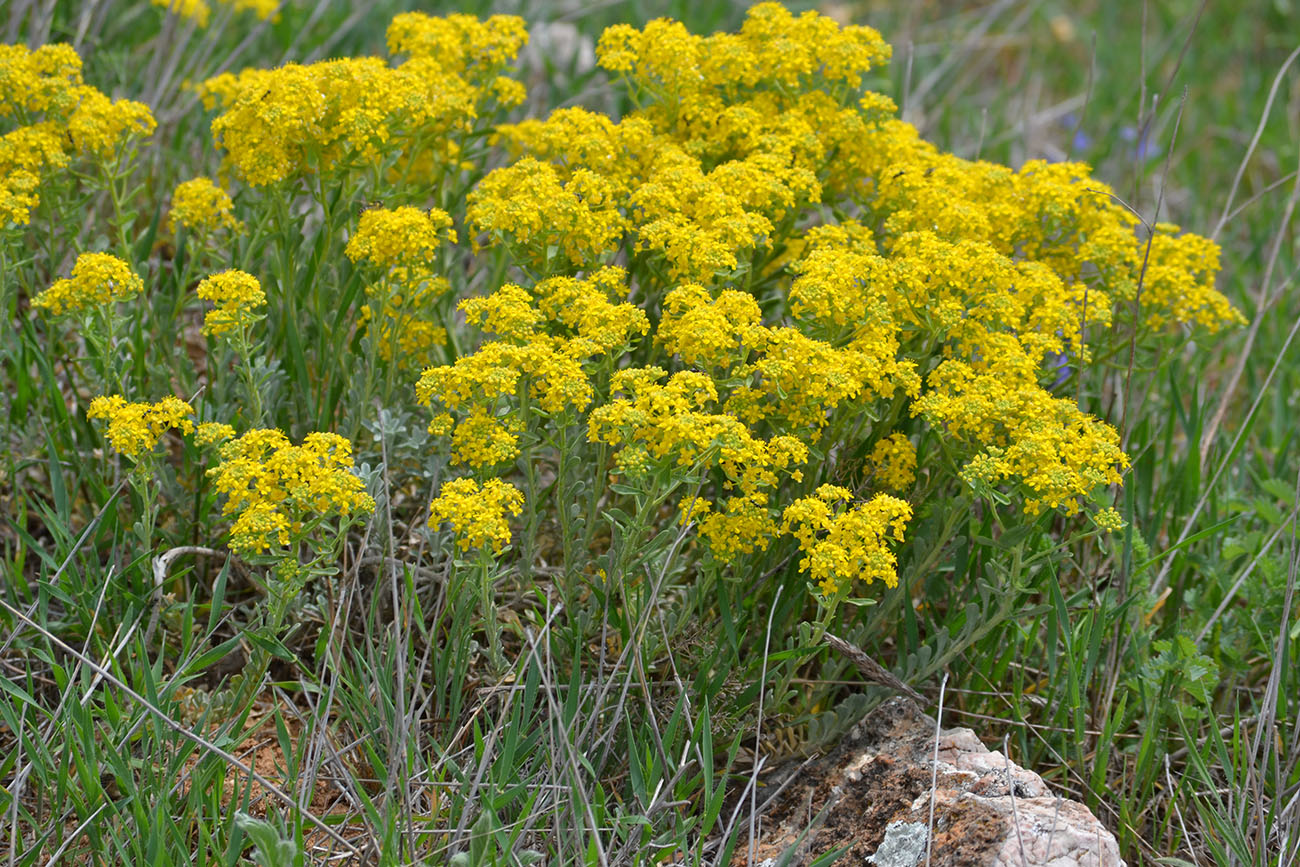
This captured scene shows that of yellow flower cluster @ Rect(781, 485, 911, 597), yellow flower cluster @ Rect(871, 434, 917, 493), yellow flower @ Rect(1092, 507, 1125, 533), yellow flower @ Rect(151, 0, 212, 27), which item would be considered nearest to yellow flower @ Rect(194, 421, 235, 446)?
yellow flower cluster @ Rect(781, 485, 911, 597)

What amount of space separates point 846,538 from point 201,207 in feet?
6.32

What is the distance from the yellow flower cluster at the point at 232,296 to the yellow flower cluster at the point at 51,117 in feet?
1.97

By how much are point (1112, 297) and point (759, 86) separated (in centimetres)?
113

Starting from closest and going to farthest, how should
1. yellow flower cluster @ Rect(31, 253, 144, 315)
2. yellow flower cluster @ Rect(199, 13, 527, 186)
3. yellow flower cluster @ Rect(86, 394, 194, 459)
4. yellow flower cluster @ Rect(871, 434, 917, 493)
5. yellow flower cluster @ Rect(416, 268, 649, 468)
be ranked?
yellow flower cluster @ Rect(416, 268, 649, 468) → yellow flower cluster @ Rect(86, 394, 194, 459) → yellow flower cluster @ Rect(31, 253, 144, 315) → yellow flower cluster @ Rect(871, 434, 917, 493) → yellow flower cluster @ Rect(199, 13, 527, 186)

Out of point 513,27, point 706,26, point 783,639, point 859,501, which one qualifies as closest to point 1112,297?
point 859,501

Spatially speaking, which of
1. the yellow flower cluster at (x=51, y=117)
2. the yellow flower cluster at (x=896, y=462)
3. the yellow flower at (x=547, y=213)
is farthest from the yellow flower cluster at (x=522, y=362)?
the yellow flower cluster at (x=51, y=117)

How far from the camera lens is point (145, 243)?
11.7ft

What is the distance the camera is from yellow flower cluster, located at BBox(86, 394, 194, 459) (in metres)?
2.57

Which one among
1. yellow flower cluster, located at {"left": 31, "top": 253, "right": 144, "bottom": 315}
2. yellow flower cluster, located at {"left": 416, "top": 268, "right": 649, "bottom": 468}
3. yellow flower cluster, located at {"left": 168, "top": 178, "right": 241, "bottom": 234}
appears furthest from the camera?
yellow flower cluster, located at {"left": 168, "top": 178, "right": 241, "bottom": 234}

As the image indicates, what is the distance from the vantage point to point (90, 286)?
2723 millimetres

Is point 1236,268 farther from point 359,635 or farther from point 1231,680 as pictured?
point 359,635

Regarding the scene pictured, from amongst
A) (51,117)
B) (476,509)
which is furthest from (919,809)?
(51,117)

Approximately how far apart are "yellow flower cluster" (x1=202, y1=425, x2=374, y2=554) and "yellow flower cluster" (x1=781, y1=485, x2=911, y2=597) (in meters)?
0.90

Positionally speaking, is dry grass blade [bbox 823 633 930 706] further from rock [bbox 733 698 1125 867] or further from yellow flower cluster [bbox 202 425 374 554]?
yellow flower cluster [bbox 202 425 374 554]
